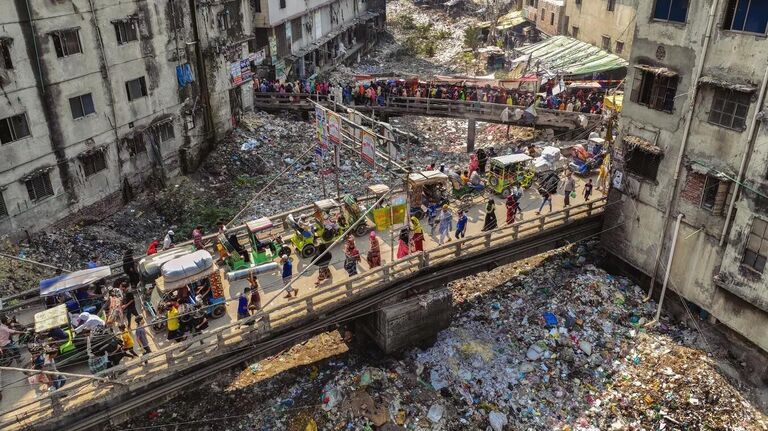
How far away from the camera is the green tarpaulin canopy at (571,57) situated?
39312mm

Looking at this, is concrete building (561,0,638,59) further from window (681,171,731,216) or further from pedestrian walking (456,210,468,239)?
pedestrian walking (456,210,468,239)

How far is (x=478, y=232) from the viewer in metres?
20.1

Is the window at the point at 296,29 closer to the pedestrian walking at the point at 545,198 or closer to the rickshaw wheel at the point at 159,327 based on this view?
the pedestrian walking at the point at 545,198

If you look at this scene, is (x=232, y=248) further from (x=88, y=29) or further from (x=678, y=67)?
Answer: (x=678, y=67)

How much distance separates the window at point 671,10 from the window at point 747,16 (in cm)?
141

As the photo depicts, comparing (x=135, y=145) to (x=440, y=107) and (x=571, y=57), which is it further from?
(x=571, y=57)

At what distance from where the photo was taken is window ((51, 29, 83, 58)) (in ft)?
73.2

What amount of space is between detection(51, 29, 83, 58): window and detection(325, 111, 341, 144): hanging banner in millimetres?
11505

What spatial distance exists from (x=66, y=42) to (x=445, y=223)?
54.8ft

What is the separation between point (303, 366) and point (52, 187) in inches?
520

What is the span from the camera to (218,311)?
51.1 ft

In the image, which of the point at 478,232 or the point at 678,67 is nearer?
the point at 678,67

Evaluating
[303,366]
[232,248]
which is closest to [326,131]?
[232,248]

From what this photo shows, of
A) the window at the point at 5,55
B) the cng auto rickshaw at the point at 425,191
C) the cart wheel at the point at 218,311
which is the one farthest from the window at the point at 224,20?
the cart wheel at the point at 218,311
